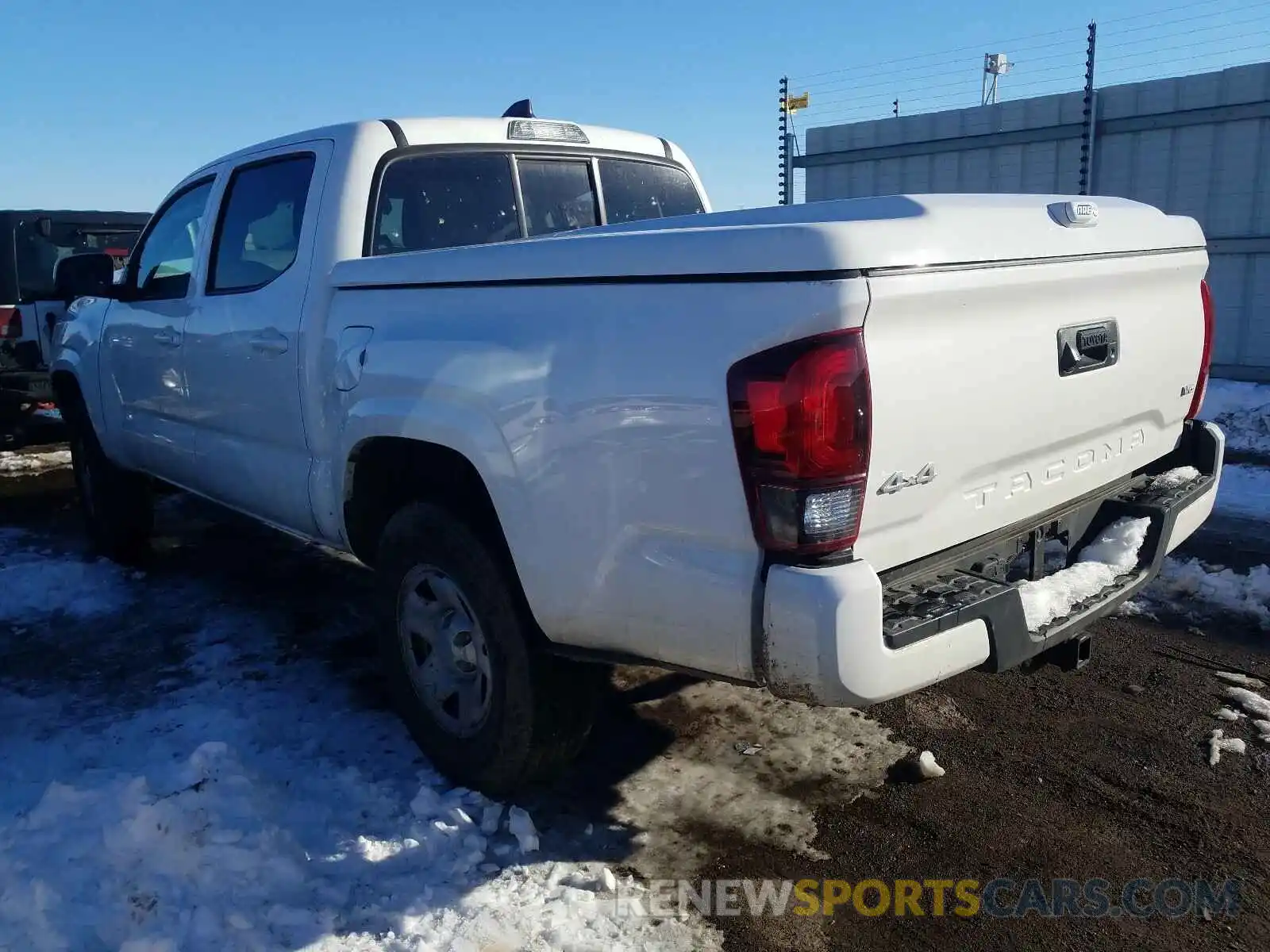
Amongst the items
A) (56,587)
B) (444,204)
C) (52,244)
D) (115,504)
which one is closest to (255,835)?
(444,204)

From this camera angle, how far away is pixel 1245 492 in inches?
266

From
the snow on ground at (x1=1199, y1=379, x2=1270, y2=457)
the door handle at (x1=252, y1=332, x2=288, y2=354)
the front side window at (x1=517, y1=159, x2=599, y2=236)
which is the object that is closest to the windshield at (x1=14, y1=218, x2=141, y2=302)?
the door handle at (x1=252, y1=332, x2=288, y2=354)

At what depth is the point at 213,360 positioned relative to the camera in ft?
13.7

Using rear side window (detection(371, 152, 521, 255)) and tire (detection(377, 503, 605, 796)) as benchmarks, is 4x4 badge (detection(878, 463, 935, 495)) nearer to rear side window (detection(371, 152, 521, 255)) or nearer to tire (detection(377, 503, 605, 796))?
tire (detection(377, 503, 605, 796))

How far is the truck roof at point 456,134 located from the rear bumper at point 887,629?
7.98 ft

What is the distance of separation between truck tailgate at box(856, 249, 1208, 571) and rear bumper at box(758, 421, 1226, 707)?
0.33 feet

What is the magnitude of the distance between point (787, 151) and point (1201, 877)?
36.5ft

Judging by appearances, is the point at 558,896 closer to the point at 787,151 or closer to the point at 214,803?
the point at 214,803

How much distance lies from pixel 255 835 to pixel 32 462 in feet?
25.9

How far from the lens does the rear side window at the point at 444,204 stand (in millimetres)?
3707

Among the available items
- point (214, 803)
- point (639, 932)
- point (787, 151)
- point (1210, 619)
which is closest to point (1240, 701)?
point (1210, 619)

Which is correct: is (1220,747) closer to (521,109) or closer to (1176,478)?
(1176,478)

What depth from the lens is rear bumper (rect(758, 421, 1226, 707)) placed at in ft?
7.06

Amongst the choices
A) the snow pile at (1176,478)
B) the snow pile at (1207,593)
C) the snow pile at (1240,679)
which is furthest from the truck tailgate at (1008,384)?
the snow pile at (1207,593)
